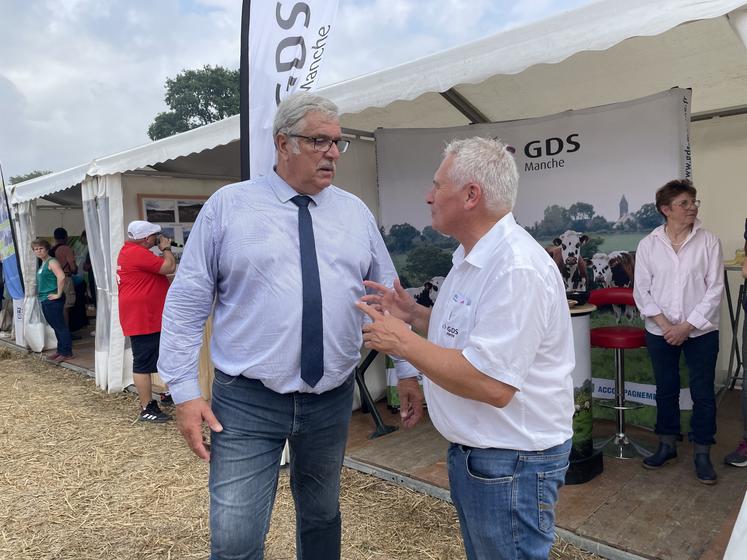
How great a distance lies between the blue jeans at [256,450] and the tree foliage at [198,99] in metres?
52.7

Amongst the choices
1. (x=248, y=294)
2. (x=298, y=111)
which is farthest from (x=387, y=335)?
(x=298, y=111)

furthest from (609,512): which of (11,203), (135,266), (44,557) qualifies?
(11,203)

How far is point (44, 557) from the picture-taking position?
297 centimetres

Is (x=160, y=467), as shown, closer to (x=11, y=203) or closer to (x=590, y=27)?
(x=590, y=27)

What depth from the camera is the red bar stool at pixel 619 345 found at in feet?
11.8

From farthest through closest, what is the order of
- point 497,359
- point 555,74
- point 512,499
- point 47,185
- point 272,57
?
point 47,185, point 555,74, point 272,57, point 512,499, point 497,359

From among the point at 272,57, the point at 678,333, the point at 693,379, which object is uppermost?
the point at 272,57

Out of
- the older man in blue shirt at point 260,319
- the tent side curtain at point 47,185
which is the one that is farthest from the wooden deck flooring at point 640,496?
the tent side curtain at point 47,185

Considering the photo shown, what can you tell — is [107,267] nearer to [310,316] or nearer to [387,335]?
[310,316]

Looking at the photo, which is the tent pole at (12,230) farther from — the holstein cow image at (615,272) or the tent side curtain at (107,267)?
the holstein cow image at (615,272)

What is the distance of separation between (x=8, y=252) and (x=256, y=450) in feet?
26.5

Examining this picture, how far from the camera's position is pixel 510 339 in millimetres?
1303

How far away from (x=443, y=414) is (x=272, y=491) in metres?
0.73

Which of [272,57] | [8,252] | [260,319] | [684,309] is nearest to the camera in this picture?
[260,319]
